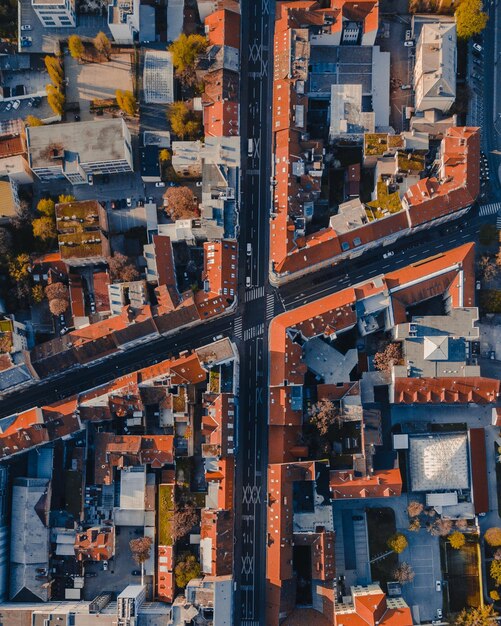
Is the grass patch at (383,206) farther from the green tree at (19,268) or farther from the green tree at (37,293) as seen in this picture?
the green tree at (19,268)

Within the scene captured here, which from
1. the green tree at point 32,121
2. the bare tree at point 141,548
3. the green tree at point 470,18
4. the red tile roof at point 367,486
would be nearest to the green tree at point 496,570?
the red tile roof at point 367,486

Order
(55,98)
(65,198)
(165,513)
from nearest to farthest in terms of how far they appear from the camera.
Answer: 1. (165,513)
2. (55,98)
3. (65,198)

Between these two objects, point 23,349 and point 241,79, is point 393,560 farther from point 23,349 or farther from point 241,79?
point 241,79

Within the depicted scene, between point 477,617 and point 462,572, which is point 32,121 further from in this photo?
point 477,617

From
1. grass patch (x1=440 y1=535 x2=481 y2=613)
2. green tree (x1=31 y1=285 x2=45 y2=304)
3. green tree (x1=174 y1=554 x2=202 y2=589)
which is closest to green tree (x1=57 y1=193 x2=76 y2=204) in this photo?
green tree (x1=31 y1=285 x2=45 y2=304)

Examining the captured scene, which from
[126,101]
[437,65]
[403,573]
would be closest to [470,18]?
[437,65]

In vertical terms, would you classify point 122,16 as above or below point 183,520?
above
